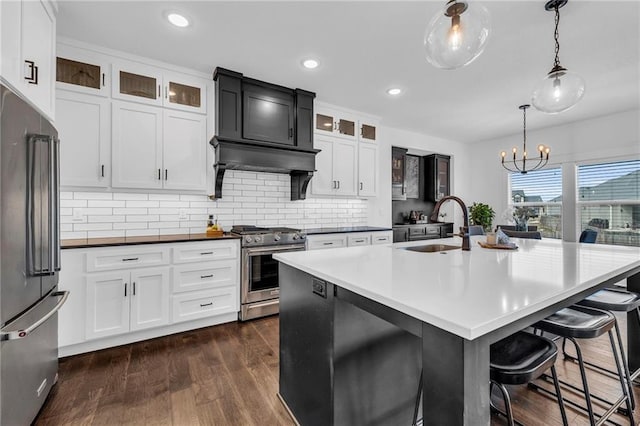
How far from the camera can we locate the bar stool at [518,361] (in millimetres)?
1031

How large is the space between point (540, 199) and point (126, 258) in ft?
21.3

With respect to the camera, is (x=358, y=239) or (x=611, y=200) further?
(x=611, y=200)

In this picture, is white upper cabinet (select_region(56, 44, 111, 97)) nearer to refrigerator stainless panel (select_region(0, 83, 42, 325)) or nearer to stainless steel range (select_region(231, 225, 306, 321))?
refrigerator stainless panel (select_region(0, 83, 42, 325))

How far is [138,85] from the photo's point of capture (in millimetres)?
2826

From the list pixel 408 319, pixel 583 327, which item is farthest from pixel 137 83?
pixel 583 327

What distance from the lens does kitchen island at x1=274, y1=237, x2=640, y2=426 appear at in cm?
76

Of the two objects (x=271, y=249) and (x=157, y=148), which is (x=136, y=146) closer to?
(x=157, y=148)

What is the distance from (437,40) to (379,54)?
1431mm

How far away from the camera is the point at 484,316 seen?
75cm

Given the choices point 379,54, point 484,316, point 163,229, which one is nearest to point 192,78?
point 163,229

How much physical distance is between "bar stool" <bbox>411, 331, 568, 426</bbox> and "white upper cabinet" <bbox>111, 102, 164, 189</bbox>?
2.92 meters

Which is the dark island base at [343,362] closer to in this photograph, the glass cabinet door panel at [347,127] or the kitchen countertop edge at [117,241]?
the kitchen countertop edge at [117,241]

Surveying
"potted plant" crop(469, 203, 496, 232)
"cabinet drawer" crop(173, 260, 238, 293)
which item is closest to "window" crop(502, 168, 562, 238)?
"potted plant" crop(469, 203, 496, 232)

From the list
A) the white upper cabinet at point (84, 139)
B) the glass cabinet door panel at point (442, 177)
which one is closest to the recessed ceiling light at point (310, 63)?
the white upper cabinet at point (84, 139)
